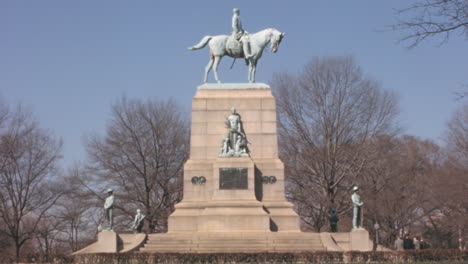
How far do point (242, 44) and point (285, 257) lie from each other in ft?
44.1

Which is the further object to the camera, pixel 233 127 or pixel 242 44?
pixel 242 44

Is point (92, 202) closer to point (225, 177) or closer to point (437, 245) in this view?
point (225, 177)

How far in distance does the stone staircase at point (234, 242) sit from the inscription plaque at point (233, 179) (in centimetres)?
285

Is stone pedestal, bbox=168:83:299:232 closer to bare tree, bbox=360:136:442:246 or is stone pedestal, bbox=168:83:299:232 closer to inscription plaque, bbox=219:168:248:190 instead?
inscription plaque, bbox=219:168:248:190

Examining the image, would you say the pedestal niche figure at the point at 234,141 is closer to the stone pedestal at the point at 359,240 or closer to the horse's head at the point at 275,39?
the horse's head at the point at 275,39

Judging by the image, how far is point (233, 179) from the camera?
27.2 m

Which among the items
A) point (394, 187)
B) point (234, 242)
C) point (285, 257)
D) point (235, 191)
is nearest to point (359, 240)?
point (234, 242)

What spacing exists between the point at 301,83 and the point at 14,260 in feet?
73.3

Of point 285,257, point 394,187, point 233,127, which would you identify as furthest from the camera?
point 394,187

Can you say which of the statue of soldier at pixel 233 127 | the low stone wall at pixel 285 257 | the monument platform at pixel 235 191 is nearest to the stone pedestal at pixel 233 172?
the monument platform at pixel 235 191

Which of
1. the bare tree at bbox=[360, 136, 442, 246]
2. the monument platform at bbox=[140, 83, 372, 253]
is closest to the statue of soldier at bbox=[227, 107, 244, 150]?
the monument platform at bbox=[140, 83, 372, 253]

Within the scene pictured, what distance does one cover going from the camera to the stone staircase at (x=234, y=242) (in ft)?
76.5

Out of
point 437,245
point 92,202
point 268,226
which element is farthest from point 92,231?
point 437,245

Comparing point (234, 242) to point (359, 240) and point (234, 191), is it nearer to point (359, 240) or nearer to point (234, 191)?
point (234, 191)
